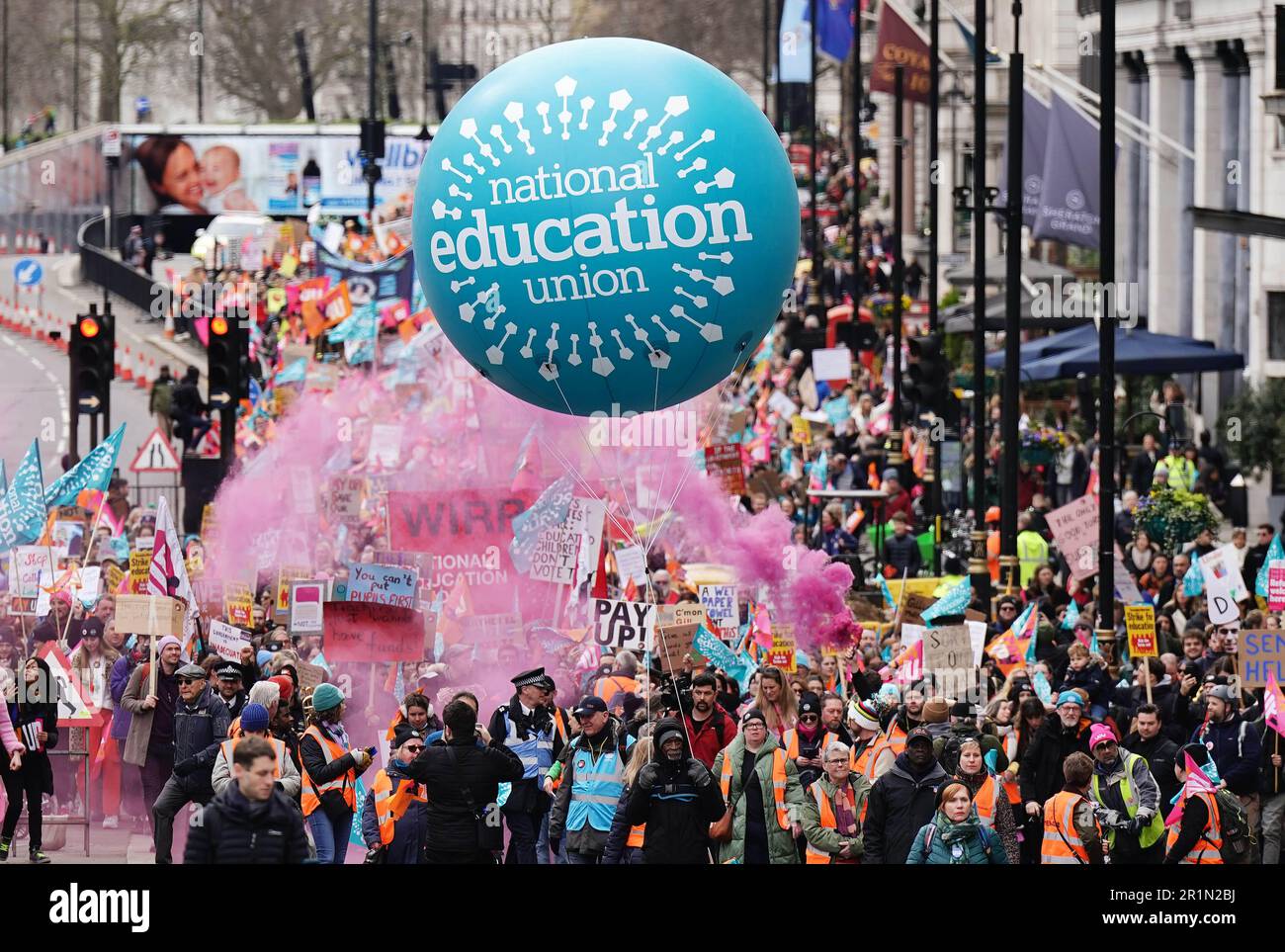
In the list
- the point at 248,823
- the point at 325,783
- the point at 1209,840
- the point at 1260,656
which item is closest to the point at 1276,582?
the point at 1260,656

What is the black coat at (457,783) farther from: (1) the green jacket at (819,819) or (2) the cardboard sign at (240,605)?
(2) the cardboard sign at (240,605)

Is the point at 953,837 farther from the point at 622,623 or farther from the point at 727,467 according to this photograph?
the point at 727,467

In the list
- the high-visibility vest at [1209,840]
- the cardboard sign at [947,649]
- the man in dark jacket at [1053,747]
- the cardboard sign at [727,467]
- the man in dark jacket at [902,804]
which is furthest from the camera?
the cardboard sign at [727,467]

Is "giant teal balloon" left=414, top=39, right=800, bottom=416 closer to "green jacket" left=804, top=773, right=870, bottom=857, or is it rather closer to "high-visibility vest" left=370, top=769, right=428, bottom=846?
"high-visibility vest" left=370, top=769, right=428, bottom=846

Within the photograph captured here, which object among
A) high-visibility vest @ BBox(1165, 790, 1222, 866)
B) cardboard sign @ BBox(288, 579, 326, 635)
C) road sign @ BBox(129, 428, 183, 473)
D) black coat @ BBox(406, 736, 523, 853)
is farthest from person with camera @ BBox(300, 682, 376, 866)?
road sign @ BBox(129, 428, 183, 473)

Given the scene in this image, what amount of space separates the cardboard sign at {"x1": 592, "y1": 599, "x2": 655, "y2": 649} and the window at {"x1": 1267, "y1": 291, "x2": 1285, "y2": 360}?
2193cm

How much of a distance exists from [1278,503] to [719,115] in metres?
22.2

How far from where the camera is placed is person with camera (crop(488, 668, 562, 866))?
1441 cm

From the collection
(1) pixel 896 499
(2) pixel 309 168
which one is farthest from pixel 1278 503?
(2) pixel 309 168

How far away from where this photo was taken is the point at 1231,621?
744 inches

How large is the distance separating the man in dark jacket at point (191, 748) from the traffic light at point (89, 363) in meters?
14.2

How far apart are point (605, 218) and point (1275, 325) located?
81.7ft

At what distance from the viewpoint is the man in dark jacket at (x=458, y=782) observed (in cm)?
1363

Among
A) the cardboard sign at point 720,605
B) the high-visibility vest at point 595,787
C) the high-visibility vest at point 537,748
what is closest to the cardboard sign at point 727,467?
the cardboard sign at point 720,605
